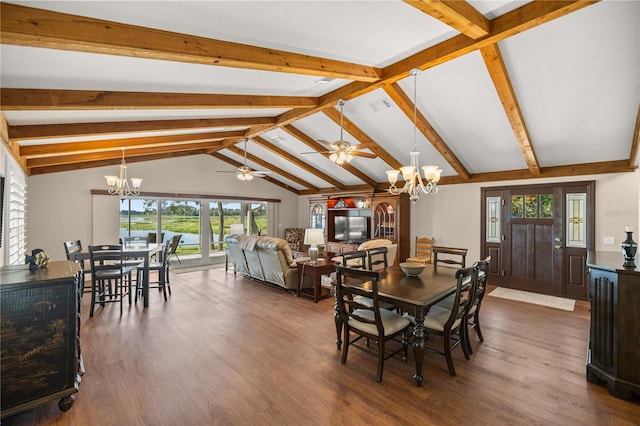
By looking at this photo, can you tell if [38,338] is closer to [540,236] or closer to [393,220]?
[393,220]

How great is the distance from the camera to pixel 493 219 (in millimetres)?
6164

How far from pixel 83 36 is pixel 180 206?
Result: 6685 millimetres

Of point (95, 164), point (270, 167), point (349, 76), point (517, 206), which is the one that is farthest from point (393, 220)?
A: point (95, 164)

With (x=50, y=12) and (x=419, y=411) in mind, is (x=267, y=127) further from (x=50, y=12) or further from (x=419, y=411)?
(x=419, y=411)

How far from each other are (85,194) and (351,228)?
6480 mm

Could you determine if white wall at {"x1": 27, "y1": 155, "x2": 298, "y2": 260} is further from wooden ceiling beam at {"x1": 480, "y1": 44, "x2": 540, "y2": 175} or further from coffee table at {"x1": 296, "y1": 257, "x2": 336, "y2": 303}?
wooden ceiling beam at {"x1": 480, "y1": 44, "x2": 540, "y2": 175}

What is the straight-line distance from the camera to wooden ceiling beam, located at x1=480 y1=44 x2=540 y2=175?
123 inches

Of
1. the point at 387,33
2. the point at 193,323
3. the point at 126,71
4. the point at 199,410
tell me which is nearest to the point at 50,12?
the point at 126,71

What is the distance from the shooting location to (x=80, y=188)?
6688mm

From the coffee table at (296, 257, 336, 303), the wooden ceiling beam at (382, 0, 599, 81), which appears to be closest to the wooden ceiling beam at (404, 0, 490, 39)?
the wooden ceiling beam at (382, 0, 599, 81)

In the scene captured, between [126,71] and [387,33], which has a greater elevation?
[387,33]

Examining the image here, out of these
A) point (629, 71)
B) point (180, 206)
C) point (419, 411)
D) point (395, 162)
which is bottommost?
point (419, 411)

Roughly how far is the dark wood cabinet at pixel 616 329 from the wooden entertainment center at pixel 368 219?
4626mm

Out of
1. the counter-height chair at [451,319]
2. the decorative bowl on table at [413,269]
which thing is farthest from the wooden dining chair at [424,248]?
the counter-height chair at [451,319]
